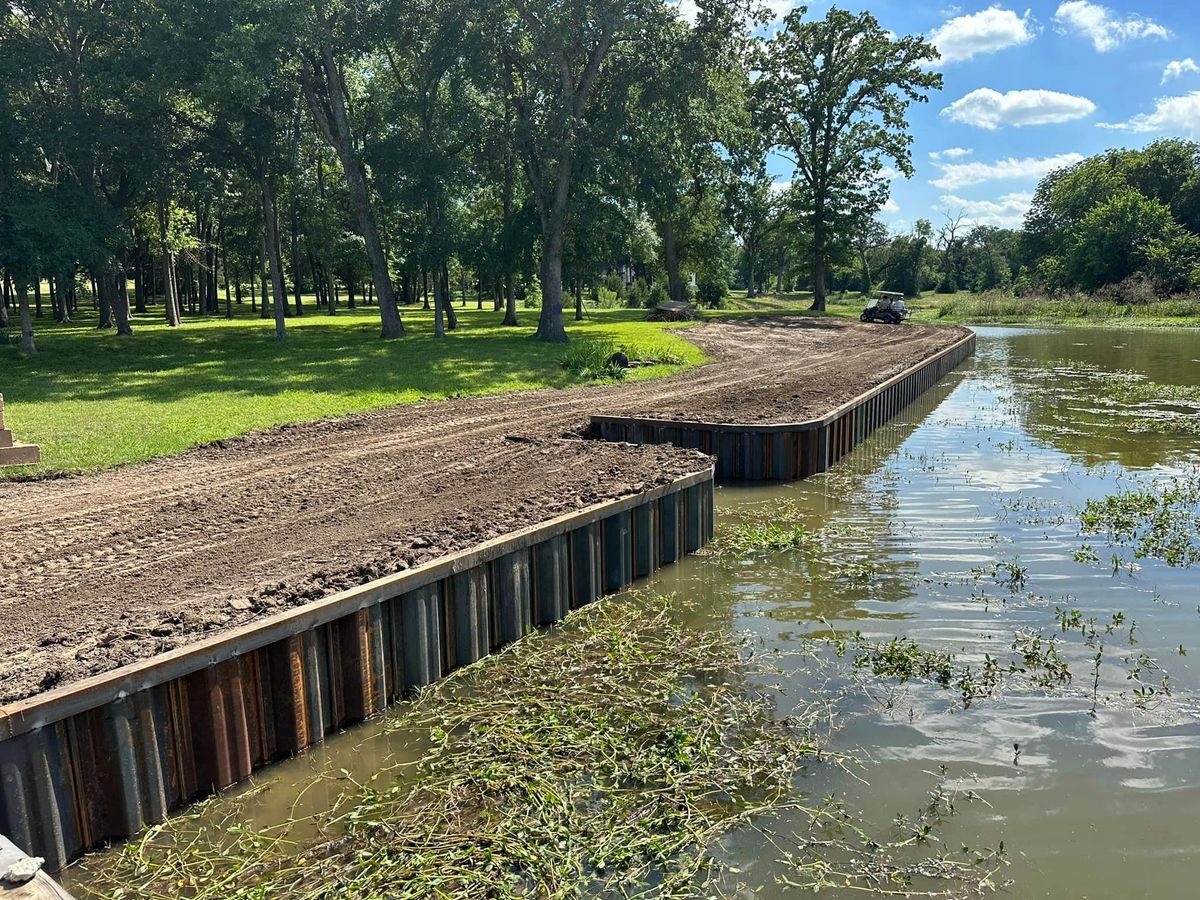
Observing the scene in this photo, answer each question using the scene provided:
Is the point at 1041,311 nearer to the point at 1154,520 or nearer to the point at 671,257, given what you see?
the point at 671,257

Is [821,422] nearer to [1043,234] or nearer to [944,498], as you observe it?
[944,498]

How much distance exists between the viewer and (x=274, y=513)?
31.0 feet

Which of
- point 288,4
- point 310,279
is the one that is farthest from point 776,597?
point 310,279

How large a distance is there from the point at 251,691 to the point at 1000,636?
6626mm

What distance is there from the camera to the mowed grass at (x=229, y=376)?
46.9 feet

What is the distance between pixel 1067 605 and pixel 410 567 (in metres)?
6.72

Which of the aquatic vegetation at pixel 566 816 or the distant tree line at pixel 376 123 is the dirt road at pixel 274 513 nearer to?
the aquatic vegetation at pixel 566 816

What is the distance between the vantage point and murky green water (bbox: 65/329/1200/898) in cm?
528

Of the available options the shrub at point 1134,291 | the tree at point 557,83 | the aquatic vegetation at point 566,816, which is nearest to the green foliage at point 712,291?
the shrub at point 1134,291

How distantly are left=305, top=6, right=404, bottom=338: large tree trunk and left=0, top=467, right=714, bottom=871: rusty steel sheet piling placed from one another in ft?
82.5

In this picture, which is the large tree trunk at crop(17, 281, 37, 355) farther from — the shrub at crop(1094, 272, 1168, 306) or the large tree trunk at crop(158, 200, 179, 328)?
the shrub at crop(1094, 272, 1168, 306)

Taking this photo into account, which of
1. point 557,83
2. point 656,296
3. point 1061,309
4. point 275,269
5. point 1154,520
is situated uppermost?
point 557,83

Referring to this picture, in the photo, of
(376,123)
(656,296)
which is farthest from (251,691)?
(656,296)

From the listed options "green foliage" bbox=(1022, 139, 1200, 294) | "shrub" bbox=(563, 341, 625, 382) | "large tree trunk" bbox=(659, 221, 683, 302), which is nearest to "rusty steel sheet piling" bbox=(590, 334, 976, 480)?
"shrub" bbox=(563, 341, 625, 382)
